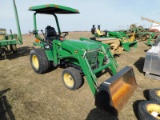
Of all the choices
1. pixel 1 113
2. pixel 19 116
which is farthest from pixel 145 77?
pixel 1 113

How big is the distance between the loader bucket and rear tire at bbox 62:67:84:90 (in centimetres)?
81

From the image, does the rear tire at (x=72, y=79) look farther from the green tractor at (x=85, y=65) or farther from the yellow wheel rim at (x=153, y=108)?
the yellow wheel rim at (x=153, y=108)

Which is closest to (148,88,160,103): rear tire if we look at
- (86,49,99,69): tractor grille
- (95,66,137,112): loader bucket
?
(95,66,137,112): loader bucket

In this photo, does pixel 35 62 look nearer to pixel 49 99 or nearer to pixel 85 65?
pixel 49 99

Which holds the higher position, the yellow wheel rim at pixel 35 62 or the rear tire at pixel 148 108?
the yellow wheel rim at pixel 35 62

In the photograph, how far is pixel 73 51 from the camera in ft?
11.6

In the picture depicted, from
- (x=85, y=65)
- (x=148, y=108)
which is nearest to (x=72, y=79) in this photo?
(x=85, y=65)

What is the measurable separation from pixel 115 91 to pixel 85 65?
37.4 inches

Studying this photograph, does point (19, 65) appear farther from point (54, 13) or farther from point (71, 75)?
point (71, 75)

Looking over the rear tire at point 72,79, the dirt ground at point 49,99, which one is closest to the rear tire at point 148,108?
the dirt ground at point 49,99

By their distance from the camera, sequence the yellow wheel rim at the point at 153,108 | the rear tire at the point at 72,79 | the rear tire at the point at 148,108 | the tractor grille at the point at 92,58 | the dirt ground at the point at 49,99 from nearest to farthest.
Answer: the rear tire at the point at 148,108 < the yellow wheel rim at the point at 153,108 < the dirt ground at the point at 49,99 < the rear tire at the point at 72,79 < the tractor grille at the point at 92,58

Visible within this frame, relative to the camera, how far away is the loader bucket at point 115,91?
265cm

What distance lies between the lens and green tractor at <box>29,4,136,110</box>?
2.86m

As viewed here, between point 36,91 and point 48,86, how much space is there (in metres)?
0.40
